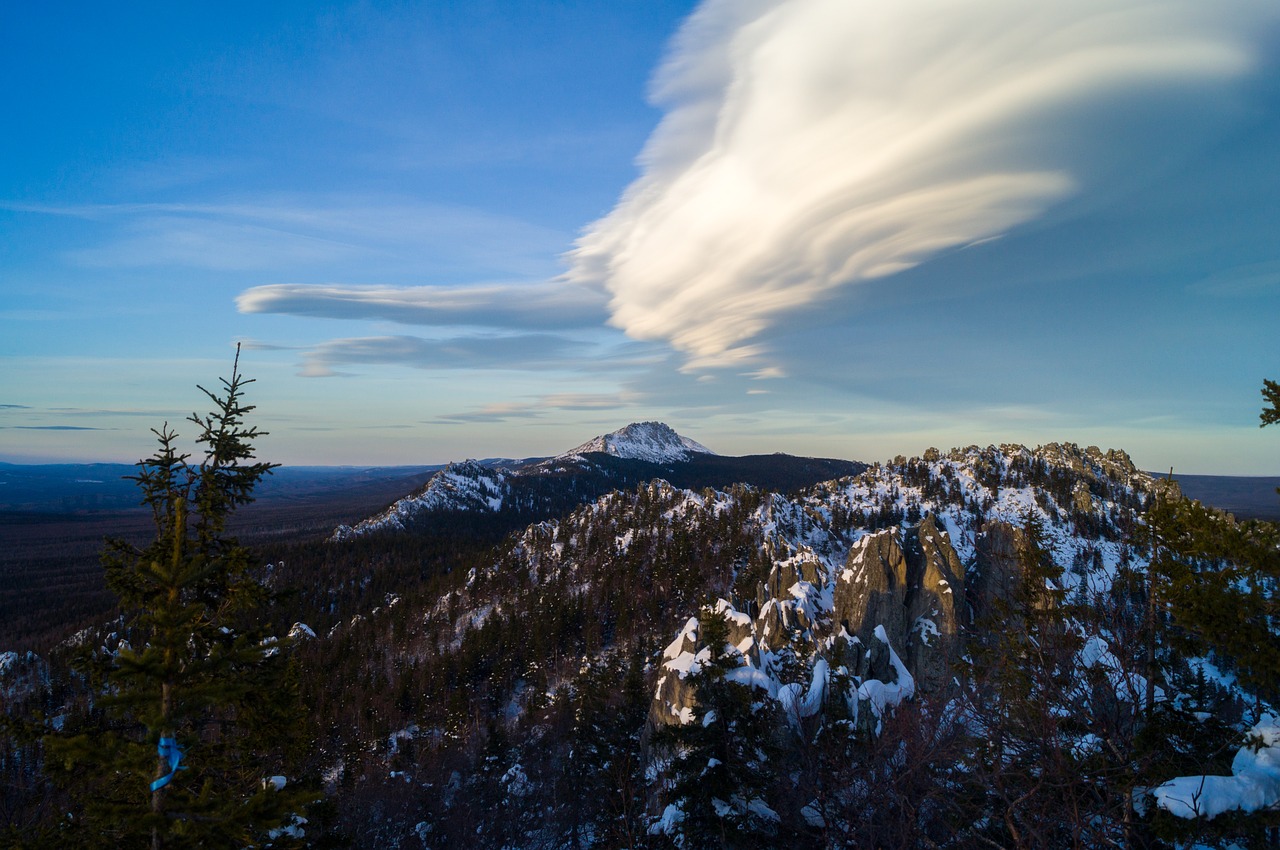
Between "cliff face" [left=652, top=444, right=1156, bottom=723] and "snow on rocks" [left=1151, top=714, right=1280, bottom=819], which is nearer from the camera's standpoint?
"snow on rocks" [left=1151, top=714, right=1280, bottom=819]

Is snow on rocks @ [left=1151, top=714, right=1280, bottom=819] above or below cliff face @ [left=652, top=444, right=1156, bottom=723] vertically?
above

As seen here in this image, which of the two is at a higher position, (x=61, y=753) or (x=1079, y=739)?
(x=61, y=753)

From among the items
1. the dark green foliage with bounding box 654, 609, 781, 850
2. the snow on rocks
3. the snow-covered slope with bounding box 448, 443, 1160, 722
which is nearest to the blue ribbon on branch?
the snow-covered slope with bounding box 448, 443, 1160, 722

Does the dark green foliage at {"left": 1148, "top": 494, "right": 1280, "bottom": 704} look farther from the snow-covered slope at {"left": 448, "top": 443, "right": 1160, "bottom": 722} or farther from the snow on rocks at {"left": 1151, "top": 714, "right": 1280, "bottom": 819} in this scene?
the snow on rocks at {"left": 1151, "top": 714, "right": 1280, "bottom": 819}

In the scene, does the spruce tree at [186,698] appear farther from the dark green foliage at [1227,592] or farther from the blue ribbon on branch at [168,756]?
the dark green foliage at [1227,592]

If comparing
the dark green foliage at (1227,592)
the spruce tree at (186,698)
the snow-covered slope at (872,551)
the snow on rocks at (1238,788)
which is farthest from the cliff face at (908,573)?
the spruce tree at (186,698)

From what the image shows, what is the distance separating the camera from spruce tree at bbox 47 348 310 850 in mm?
7035

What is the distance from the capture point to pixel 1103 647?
11.6m

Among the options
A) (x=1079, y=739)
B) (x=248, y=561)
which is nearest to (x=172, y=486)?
(x=248, y=561)

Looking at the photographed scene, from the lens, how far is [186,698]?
731cm

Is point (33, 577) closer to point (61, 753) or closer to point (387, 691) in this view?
point (387, 691)

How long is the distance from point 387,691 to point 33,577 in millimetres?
212254

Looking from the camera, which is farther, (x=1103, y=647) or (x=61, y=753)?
(x=1103, y=647)

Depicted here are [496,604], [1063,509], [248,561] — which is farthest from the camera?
[1063,509]
